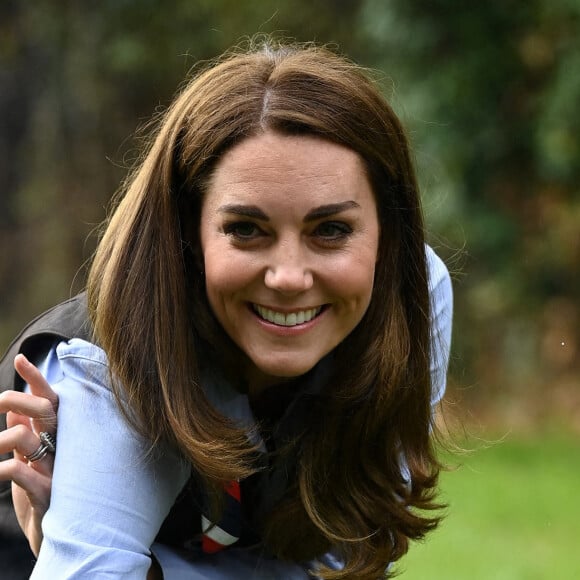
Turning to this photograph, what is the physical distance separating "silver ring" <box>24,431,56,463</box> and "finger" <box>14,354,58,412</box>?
0.18 feet

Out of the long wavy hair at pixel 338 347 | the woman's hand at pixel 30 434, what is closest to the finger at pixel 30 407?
the woman's hand at pixel 30 434

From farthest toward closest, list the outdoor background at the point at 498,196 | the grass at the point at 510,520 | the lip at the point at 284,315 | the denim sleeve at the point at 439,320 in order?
the outdoor background at the point at 498,196 → the grass at the point at 510,520 → the denim sleeve at the point at 439,320 → the lip at the point at 284,315

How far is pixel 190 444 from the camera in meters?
Result: 2.56

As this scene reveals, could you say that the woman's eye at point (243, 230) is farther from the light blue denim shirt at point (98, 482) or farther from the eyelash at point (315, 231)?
the light blue denim shirt at point (98, 482)

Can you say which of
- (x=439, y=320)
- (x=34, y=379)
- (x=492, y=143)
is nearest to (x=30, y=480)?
(x=34, y=379)

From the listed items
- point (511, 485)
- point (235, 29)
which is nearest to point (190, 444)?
point (511, 485)

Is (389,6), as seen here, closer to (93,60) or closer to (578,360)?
(578,360)

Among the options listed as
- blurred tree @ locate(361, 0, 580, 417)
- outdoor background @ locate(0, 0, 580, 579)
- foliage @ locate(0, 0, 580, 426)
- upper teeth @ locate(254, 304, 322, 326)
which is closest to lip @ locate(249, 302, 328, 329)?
upper teeth @ locate(254, 304, 322, 326)

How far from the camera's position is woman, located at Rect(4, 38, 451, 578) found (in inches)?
99.3

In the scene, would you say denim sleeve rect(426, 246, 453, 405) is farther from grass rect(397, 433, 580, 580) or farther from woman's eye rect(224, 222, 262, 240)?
grass rect(397, 433, 580, 580)

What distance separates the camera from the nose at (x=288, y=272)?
2508mm

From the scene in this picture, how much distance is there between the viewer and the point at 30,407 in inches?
101

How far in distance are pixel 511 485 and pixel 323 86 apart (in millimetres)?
4593

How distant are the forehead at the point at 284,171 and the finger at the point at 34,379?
1.55 ft
